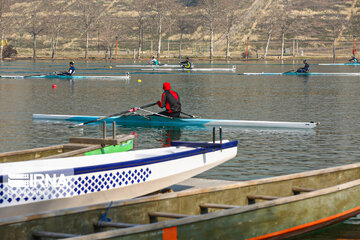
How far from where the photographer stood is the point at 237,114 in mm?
32531

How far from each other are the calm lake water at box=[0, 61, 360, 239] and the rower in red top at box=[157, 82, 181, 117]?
1002mm

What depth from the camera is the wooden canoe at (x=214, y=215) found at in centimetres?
958

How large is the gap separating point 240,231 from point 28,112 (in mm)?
25170

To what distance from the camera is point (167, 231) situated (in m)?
9.67

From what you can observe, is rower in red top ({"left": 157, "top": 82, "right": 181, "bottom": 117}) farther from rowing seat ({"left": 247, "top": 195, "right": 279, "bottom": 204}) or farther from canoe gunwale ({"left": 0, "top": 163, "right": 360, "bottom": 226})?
rowing seat ({"left": 247, "top": 195, "right": 279, "bottom": 204})

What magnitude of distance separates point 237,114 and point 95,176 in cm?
2104

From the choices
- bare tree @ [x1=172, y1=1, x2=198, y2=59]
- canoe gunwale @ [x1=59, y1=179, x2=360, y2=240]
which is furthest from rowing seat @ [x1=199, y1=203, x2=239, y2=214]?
bare tree @ [x1=172, y1=1, x2=198, y2=59]

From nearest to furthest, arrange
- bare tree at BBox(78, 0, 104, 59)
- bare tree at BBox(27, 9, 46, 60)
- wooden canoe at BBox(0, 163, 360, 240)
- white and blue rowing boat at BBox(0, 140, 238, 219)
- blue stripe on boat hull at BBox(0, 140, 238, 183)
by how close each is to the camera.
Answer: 1. wooden canoe at BBox(0, 163, 360, 240)
2. white and blue rowing boat at BBox(0, 140, 238, 219)
3. blue stripe on boat hull at BBox(0, 140, 238, 183)
4. bare tree at BBox(27, 9, 46, 60)
5. bare tree at BBox(78, 0, 104, 59)

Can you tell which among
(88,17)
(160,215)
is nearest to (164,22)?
(88,17)

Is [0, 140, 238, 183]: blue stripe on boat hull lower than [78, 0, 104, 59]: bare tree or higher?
lower

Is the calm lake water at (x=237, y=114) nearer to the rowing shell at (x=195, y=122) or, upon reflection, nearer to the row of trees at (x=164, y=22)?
the rowing shell at (x=195, y=122)

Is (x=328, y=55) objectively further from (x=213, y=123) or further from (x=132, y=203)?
(x=132, y=203)

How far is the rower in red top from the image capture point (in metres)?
25.6

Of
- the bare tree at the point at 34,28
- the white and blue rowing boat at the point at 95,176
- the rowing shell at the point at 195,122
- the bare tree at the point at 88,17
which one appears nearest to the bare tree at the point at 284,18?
the bare tree at the point at 88,17
